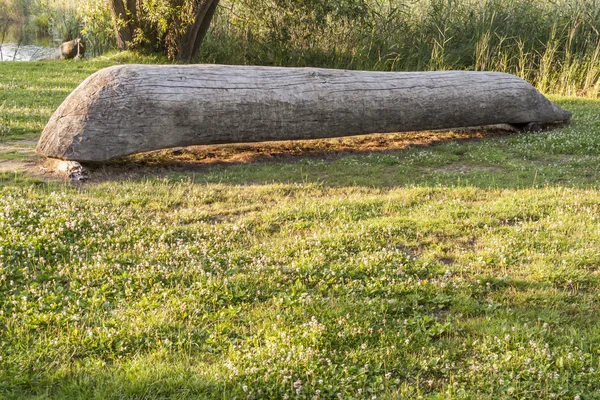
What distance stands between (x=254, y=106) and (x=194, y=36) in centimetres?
945

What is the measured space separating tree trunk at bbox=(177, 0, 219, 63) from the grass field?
32.2 ft

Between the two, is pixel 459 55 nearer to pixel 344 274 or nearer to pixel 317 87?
pixel 317 87

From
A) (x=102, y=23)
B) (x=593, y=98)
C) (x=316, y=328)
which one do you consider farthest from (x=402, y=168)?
(x=102, y=23)

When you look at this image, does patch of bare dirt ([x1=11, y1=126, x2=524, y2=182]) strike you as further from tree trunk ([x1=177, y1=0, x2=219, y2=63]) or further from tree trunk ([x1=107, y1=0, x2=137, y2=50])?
tree trunk ([x1=107, y1=0, x2=137, y2=50])

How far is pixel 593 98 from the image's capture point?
14867mm

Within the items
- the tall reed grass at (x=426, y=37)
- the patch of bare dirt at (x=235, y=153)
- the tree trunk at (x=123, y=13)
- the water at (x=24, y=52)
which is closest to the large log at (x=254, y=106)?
the patch of bare dirt at (x=235, y=153)

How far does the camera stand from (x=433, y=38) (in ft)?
55.5

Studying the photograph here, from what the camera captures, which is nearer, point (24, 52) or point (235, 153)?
point (235, 153)

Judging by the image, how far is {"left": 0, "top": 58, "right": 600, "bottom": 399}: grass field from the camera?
3.82 m

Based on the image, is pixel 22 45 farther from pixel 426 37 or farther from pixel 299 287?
pixel 299 287

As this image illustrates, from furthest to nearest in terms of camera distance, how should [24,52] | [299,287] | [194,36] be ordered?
[24,52] < [194,36] < [299,287]

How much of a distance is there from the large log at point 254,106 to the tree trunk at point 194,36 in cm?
827

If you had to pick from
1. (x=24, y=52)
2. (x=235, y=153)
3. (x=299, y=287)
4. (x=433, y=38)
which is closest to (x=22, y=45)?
(x=24, y=52)

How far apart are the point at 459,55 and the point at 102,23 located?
412 inches
